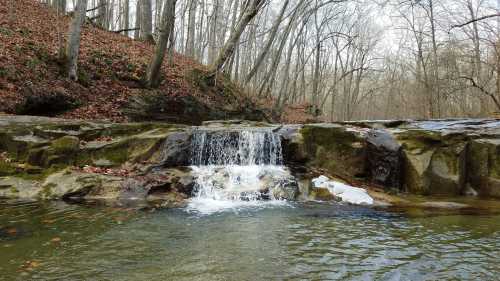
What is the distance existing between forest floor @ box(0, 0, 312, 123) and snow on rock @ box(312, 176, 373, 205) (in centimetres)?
694

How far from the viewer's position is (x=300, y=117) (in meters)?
25.8

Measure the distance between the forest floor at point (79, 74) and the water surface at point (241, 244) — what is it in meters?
4.95

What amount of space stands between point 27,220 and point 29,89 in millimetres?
6311

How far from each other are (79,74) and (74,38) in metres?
1.22

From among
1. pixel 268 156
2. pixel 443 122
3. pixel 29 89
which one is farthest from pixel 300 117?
pixel 29 89

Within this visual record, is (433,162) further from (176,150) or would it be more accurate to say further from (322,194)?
(176,150)

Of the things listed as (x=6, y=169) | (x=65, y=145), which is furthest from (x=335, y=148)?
(x=6, y=169)

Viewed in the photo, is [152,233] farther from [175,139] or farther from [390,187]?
[390,187]

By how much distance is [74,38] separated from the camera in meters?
12.0

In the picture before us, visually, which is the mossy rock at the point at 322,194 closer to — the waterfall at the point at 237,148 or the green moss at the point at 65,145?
the waterfall at the point at 237,148

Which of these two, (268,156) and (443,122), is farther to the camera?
(443,122)

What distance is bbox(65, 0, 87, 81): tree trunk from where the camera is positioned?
11891 millimetres

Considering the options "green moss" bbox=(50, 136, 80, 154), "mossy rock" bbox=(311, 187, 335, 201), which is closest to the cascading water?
"mossy rock" bbox=(311, 187, 335, 201)

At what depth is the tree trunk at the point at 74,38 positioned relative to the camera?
11.9m
